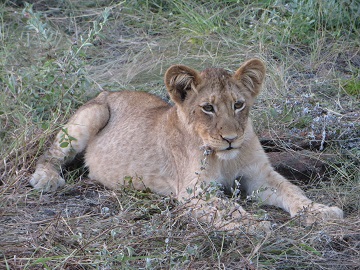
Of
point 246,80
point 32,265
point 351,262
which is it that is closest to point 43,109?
point 246,80

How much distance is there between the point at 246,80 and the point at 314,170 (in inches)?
32.3

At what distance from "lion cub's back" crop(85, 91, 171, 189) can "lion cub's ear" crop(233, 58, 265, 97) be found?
0.72 metres

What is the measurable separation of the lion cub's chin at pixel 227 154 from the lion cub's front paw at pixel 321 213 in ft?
1.74

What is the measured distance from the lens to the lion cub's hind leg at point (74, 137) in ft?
17.6

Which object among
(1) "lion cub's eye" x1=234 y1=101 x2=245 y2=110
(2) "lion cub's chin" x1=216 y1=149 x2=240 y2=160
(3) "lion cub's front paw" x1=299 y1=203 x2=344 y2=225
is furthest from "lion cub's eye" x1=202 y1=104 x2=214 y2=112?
(3) "lion cub's front paw" x1=299 y1=203 x2=344 y2=225

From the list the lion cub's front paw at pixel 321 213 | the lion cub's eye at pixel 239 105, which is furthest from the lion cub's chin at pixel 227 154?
the lion cub's front paw at pixel 321 213

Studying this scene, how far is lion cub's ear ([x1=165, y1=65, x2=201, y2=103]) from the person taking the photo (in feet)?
15.6

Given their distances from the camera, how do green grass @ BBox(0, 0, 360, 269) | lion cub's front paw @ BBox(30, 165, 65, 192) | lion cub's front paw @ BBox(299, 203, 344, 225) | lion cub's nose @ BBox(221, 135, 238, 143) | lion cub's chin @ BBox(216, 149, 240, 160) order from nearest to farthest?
green grass @ BBox(0, 0, 360, 269) < lion cub's front paw @ BBox(299, 203, 344, 225) < lion cub's nose @ BBox(221, 135, 238, 143) < lion cub's chin @ BBox(216, 149, 240, 160) < lion cub's front paw @ BBox(30, 165, 65, 192)

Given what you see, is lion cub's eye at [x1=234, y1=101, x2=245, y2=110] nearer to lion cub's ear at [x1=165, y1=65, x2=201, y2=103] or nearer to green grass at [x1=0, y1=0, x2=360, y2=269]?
lion cub's ear at [x1=165, y1=65, x2=201, y2=103]

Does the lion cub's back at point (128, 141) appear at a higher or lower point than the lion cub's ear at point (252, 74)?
lower

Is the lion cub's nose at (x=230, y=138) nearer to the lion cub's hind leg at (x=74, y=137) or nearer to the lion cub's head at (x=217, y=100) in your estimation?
the lion cub's head at (x=217, y=100)

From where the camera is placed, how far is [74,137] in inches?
223

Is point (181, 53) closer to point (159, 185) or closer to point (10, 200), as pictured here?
point (159, 185)

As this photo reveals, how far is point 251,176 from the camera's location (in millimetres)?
5035
